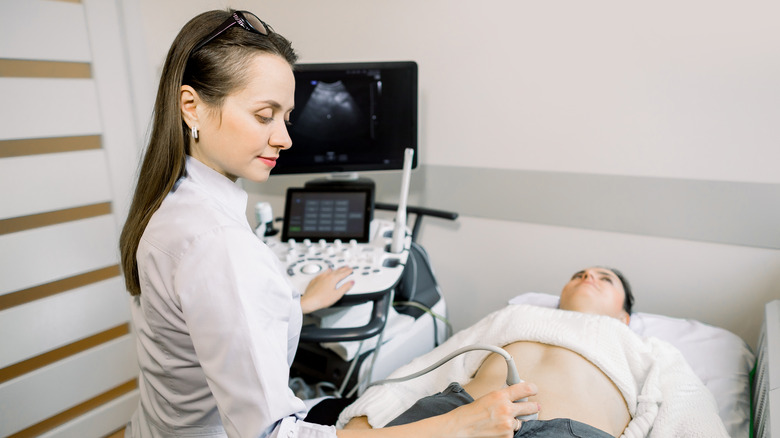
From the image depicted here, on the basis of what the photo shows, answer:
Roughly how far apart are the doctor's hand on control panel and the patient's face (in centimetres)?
74

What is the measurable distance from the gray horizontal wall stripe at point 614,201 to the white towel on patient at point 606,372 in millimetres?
460

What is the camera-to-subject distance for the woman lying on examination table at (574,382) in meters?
1.14

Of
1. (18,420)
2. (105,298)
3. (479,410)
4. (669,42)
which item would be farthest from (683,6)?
(18,420)

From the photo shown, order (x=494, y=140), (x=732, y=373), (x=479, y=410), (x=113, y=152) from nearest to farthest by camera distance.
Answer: (x=479, y=410), (x=732, y=373), (x=494, y=140), (x=113, y=152)

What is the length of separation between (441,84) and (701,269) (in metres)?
1.16

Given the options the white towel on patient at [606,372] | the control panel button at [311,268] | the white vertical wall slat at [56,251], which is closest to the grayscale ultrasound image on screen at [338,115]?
the control panel button at [311,268]

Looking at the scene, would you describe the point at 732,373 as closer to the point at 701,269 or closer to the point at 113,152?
the point at 701,269

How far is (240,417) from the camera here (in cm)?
71

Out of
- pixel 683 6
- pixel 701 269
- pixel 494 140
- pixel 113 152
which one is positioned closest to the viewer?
pixel 683 6

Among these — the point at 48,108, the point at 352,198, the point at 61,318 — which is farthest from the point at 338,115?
the point at 61,318

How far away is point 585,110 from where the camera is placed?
66.5 inches

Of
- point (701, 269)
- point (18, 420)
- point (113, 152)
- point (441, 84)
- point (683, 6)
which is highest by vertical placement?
point (683, 6)

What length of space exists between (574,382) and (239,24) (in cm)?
115

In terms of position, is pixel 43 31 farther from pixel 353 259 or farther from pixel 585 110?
pixel 585 110
